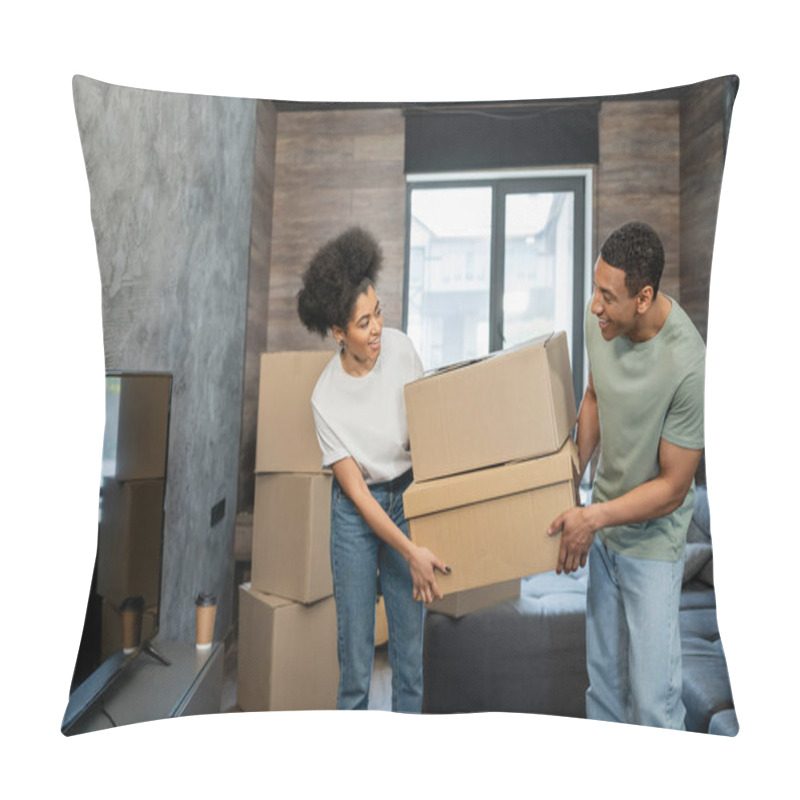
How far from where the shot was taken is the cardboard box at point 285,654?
142 cm

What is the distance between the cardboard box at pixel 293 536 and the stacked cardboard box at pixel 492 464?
18 cm

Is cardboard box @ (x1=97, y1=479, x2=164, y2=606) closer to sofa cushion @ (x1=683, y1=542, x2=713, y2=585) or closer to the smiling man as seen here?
the smiling man

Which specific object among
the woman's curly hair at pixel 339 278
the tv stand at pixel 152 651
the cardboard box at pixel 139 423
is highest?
the woman's curly hair at pixel 339 278

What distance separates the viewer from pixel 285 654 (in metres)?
1.44

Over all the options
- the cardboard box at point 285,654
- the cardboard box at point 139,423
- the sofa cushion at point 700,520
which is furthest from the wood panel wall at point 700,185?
the cardboard box at point 139,423

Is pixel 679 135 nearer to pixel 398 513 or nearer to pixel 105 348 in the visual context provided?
pixel 398 513

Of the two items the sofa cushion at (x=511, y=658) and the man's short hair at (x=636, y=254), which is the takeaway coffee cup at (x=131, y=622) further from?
the man's short hair at (x=636, y=254)

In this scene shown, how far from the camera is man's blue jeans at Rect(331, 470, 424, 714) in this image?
1.43m

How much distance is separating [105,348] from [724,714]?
4.37ft

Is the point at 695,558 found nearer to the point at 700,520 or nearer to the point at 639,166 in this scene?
the point at 700,520

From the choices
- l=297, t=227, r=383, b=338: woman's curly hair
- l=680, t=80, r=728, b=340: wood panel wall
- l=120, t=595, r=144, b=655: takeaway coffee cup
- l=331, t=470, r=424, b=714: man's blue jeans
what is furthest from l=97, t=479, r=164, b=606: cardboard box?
l=680, t=80, r=728, b=340: wood panel wall

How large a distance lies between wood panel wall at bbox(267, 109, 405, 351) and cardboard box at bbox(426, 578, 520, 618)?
516mm

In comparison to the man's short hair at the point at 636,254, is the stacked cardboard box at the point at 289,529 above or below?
below

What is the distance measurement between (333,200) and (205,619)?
0.83 metres
